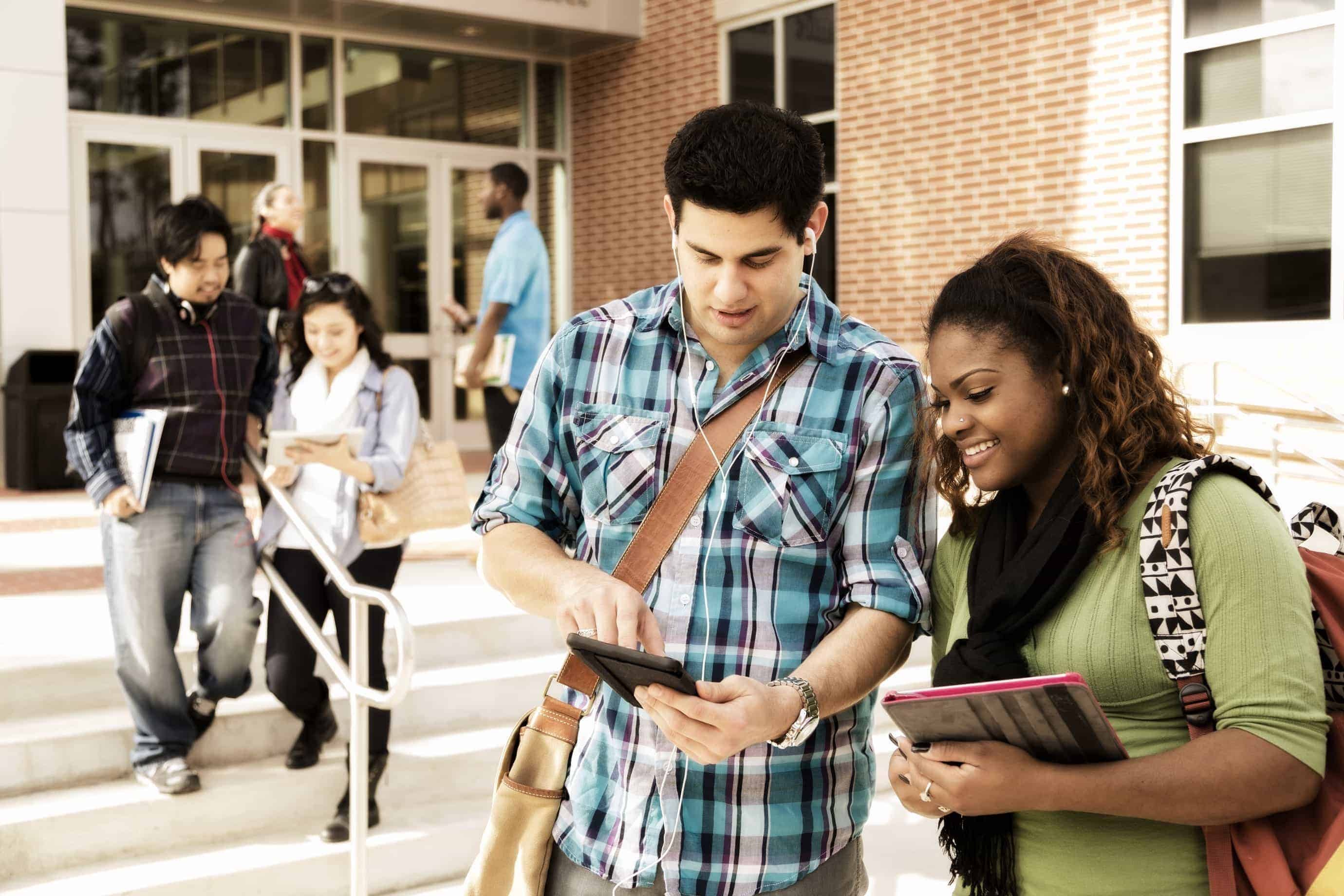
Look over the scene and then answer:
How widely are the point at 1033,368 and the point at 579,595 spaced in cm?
69

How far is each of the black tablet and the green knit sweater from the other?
506 mm

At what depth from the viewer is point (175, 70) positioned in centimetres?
1191

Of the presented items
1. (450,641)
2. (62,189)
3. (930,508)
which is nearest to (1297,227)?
(450,641)

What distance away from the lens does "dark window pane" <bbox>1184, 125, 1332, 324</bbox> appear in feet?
28.6

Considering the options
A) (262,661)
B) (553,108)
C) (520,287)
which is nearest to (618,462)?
(262,661)

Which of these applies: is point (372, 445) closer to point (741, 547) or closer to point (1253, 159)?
point (741, 547)

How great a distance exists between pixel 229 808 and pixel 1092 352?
374 centimetres

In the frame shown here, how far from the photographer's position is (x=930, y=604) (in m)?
1.94

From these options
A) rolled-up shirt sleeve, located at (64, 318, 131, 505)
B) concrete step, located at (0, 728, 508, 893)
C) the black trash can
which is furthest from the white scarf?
the black trash can

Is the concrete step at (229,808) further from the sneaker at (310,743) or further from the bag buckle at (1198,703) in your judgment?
the bag buckle at (1198,703)

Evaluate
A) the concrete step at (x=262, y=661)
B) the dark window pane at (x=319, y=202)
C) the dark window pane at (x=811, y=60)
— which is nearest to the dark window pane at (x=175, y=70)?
the dark window pane at (x=319, y=202)

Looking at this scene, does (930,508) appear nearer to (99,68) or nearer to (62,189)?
(62,189)

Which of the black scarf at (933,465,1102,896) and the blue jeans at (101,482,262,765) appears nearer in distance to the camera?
the black scarf at (933,465,1102,896)

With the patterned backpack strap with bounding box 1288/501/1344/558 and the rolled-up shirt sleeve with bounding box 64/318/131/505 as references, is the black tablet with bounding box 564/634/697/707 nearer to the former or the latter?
the patterned backpack strap with bounding box 1288/501/1344/558
